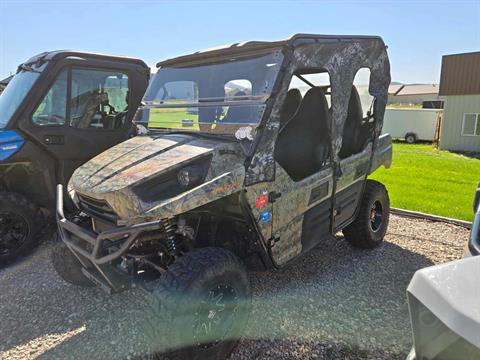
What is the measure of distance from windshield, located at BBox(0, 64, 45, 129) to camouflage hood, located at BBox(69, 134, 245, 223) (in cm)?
213

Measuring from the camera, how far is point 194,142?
3.08m

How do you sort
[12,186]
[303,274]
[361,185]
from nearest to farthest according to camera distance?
[303,274], [361,185], [12,186]

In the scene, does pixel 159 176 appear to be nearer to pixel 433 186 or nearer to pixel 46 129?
pixel 46 129

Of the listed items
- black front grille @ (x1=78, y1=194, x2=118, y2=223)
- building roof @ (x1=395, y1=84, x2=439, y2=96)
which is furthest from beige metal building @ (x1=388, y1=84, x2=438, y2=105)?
black front grille @ (x1=78, y1=194, x2=118, y2=223)

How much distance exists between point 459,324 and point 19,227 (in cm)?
473

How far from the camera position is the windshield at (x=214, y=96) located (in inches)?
119

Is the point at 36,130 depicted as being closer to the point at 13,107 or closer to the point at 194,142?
the point at 13,107

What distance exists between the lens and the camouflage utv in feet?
8.23

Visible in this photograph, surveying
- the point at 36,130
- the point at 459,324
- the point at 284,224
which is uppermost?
the point at 36,130

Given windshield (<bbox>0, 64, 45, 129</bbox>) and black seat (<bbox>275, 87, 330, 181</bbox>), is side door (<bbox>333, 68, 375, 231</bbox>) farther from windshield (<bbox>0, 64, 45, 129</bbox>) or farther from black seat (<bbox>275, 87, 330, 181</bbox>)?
windshield (<bbox>0, 64, 45, 129</bbox>)

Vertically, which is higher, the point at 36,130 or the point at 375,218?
the point at 36,130

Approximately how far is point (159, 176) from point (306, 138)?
1898 mm

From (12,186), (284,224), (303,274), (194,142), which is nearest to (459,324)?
(284,224)

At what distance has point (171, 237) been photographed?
280 cm
